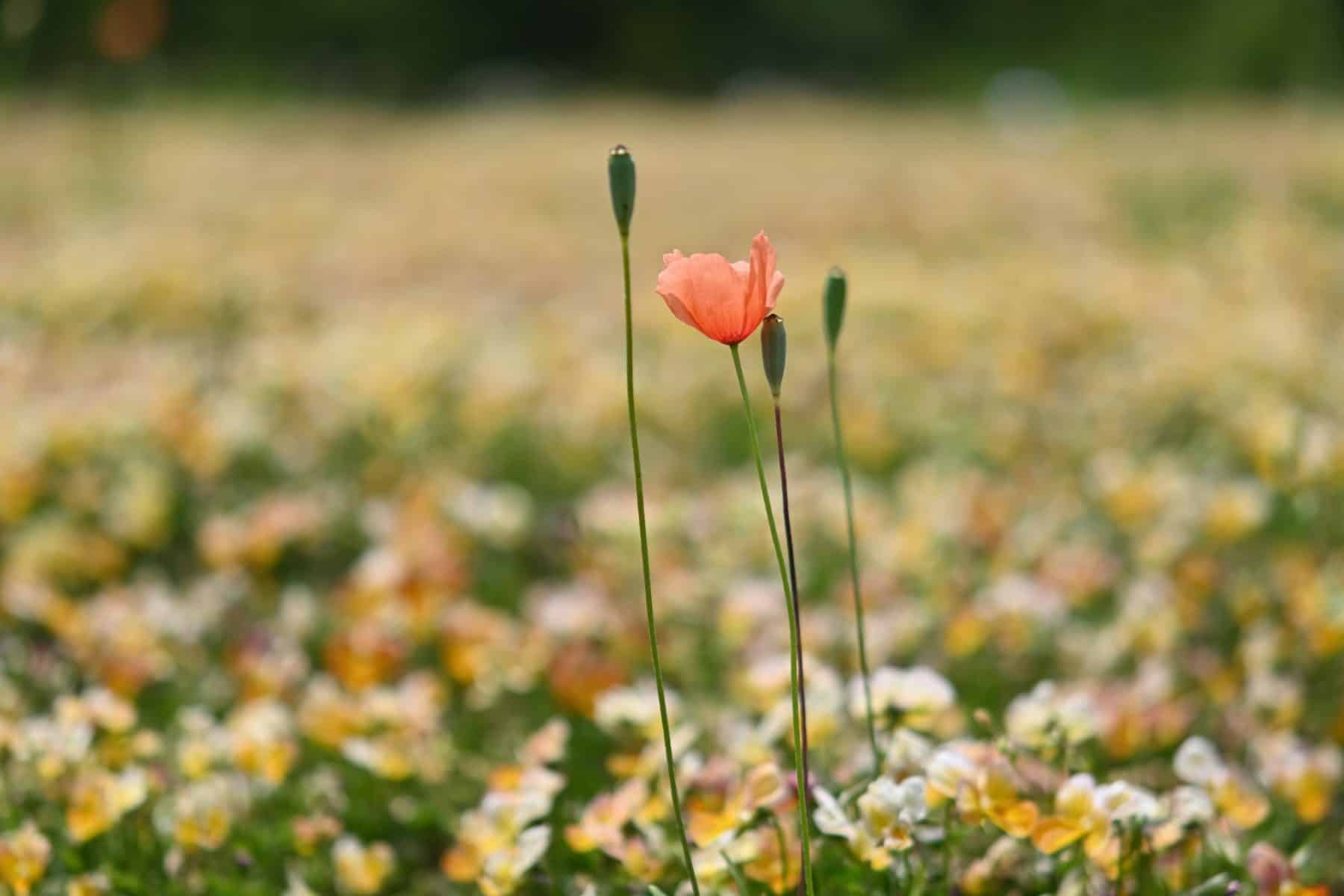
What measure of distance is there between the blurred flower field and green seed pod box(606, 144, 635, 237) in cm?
50

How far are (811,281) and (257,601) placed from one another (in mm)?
2818

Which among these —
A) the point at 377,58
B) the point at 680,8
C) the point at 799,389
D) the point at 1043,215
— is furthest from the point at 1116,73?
the point at 799,389

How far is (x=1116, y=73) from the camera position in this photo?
18.4m

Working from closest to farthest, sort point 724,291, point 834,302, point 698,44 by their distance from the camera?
1. point 724,291
2. point 834,302
3. point 698,44

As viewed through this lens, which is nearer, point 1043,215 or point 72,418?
point 72,418

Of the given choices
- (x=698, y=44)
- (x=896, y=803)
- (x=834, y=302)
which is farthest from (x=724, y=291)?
(x=698, y=44)

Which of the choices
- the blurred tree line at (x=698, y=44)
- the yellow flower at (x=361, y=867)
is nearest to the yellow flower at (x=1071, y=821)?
the yellow flower at (x=361, y=867)

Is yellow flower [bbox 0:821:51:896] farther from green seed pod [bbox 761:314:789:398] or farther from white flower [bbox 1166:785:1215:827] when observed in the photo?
white flower [bbox 1166:785:1215:827]

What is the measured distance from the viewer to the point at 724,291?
2.41 ft

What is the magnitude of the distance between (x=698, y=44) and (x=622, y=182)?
21.9 meters

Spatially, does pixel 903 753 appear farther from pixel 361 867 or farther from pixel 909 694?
pixel 361 867

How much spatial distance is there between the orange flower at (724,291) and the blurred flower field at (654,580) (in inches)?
16.8

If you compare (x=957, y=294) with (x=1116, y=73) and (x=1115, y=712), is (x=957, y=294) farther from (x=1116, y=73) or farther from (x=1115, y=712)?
(x=1116, y=73)

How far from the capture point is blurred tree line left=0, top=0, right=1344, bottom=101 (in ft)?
45.4
